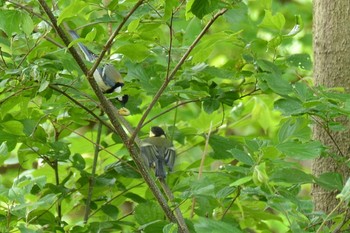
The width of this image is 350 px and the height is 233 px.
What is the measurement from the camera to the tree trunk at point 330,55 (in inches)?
85.7

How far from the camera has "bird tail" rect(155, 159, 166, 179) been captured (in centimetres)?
218

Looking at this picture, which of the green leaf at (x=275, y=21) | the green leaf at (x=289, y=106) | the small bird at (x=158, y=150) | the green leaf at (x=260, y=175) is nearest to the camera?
the green leaf at (x=260, y=175)

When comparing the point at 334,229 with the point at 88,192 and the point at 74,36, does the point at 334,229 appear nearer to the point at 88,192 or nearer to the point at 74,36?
the point at 88,192

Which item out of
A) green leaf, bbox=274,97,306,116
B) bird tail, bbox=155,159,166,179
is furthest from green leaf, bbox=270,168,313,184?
bird tail, bbox=155,159,166,179

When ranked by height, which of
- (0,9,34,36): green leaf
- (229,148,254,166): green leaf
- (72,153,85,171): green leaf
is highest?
(0,9,34,36): green leaf

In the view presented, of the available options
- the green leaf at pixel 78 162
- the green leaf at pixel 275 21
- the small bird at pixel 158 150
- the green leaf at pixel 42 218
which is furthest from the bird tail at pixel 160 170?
the green leaf at pixel 275 21

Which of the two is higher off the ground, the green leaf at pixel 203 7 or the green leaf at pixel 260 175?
the green leaf at pixel 203 7

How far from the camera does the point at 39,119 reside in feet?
6.89

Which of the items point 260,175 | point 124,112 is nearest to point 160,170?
point 124,112

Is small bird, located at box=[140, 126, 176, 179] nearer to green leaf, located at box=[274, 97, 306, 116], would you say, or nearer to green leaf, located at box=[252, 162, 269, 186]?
green leaf, located at box=[274, 97, 306, 116]

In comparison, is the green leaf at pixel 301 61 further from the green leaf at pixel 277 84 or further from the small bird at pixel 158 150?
the small bird at pixel 158 150

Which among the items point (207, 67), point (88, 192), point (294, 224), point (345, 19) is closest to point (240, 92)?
point (207, 67)

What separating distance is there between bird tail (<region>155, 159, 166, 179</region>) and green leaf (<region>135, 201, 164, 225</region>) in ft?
0.51

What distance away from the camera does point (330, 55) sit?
2240mm
